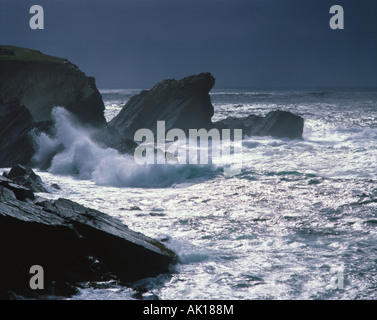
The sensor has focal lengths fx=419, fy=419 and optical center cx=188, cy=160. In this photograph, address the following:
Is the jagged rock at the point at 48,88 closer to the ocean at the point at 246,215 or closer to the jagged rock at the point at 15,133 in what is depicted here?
the ocean at the point at 246,215

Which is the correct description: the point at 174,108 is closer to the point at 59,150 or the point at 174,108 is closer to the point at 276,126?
the point at 276,126

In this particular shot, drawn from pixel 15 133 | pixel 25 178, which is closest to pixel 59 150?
pixel 15 133

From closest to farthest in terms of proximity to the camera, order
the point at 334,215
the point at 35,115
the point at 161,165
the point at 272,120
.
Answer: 1. the point at 334,215
2. the point at 161,165
3. the point at 35,115
4. the point at 272,120

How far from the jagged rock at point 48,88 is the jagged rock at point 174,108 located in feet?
18.6

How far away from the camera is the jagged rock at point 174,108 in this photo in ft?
115

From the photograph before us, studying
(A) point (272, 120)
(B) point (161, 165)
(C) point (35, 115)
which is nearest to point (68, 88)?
(C) point (35, 115)

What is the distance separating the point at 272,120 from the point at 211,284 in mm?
26979

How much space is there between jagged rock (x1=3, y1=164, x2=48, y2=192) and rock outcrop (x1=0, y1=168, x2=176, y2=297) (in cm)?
531

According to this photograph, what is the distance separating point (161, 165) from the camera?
20078mm

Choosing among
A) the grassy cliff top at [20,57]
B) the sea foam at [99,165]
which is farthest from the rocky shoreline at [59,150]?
the sea foam at [99,165]

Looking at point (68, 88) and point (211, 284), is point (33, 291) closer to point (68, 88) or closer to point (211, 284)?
point (211, 284)

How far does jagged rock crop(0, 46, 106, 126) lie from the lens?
29.0m

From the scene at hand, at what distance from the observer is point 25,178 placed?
14.8 meters

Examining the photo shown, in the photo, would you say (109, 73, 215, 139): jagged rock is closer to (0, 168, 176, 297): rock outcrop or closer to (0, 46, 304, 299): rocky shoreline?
(0, 46, 304, 299): rocky shoreline
